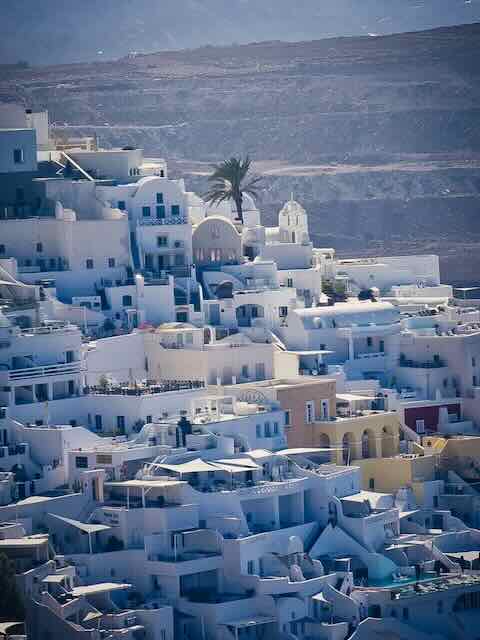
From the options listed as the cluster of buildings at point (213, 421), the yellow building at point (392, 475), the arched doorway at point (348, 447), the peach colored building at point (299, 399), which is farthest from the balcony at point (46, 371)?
the yellow building at point (392, 475)

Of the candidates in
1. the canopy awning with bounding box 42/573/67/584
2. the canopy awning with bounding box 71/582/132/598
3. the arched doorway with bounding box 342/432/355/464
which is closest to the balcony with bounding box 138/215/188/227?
the arched doorway with bounding box 342/432/355/464

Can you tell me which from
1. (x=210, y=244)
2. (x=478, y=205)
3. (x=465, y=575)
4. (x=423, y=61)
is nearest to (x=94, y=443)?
(x=465, y=575)

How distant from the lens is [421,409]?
3890 inches

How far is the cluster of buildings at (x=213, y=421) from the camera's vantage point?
8319 cm

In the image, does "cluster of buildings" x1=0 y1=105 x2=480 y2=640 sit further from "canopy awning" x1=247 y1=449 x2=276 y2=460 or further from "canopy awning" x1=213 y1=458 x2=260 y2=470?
"canopy awning" x1=213 y1=458 x2=260 y2=470

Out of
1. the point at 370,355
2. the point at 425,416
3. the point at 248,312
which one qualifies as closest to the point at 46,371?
the point at 248,312

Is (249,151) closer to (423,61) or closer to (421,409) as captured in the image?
(423,61)

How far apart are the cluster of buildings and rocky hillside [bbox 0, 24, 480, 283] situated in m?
40.3

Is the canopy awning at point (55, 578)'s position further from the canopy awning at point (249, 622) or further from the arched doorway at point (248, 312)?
the arched doorway at point (248, 312)

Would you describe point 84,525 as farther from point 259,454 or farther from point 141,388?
point 141,388

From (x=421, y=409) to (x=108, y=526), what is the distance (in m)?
17.1

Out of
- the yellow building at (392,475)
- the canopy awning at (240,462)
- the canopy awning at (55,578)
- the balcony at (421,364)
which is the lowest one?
the canopy awning at (55,578)

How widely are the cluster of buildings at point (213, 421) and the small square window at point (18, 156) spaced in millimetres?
81

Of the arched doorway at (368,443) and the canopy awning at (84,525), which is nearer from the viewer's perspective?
the canopy awning at (84,525)
